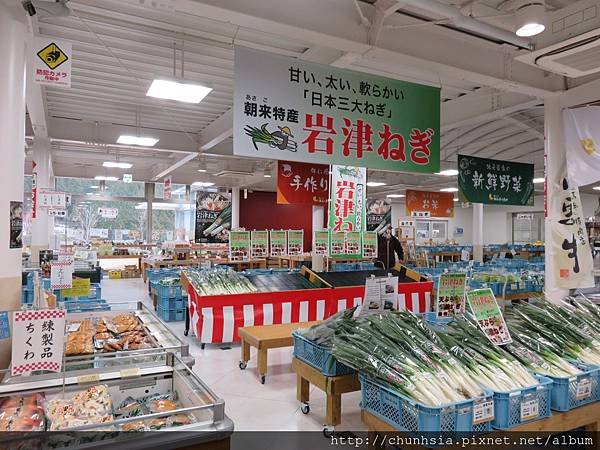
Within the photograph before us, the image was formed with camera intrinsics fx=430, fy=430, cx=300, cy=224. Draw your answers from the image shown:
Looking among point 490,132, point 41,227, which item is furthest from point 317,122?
point 41,227

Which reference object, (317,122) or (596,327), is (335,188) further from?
(596,327)

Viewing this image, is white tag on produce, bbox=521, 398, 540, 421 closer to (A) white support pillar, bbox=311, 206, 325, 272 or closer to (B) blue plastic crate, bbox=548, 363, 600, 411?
(B) blue plastic crate, bbox=548, 363, 600, 411

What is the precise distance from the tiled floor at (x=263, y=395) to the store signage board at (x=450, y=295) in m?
1.24

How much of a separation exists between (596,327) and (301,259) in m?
10.0

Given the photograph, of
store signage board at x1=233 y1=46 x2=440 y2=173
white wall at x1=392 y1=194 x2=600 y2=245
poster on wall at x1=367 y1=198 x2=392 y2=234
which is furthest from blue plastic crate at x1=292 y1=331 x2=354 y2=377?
white wall at x1=392 y1=194 x2=600 y2=245

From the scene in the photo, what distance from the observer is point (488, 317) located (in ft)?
9.91

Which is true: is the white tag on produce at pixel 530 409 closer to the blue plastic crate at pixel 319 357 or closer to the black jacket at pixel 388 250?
the blue plastic crate at pixel 319 357

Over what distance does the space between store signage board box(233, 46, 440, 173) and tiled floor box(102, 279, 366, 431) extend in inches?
91.8

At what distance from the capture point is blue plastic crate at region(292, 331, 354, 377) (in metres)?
3.28

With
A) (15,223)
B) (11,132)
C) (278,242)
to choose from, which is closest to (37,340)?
(15,223)

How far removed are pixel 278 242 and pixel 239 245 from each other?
2.91ft

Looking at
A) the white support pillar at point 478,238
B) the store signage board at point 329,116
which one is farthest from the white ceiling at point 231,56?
the white support pillar at point 478,238

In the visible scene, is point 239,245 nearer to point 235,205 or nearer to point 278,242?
point 278,242

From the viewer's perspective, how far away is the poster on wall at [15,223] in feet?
11.0
